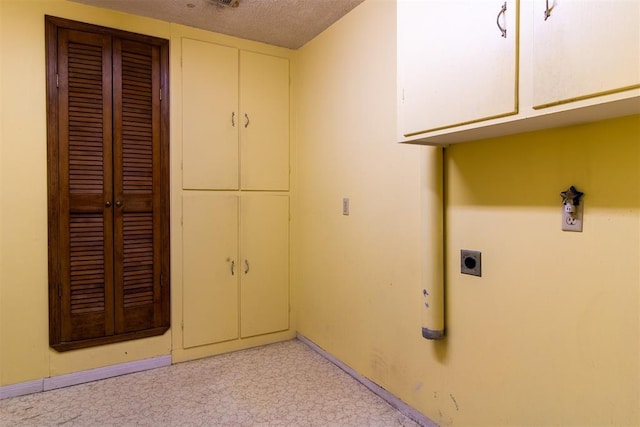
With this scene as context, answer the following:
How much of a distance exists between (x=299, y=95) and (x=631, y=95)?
8.41ft

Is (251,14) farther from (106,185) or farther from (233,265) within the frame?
(233,265)

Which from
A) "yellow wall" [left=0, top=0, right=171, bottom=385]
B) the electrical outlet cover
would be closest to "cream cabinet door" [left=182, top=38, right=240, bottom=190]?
"yellow wall" [left=0, top=0, right=171, bottom=385]

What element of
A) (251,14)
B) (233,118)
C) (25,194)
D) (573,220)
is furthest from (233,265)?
(573,220)

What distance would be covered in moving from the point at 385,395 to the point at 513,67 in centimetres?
190

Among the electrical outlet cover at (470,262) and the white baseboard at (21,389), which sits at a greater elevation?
the electrical outlet cover at (470,262)

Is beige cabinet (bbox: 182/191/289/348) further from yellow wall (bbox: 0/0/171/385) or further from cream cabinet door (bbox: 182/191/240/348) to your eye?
yellow wall (bbox: 0/0/171/385)

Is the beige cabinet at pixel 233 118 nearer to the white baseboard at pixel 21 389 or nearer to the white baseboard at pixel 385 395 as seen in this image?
the white baseboard at pixel 385 395

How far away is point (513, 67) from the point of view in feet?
3.95

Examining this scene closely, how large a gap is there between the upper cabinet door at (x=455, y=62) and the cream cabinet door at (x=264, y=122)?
1.67 metres

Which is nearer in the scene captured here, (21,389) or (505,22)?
(505,22)

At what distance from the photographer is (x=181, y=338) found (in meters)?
2.79

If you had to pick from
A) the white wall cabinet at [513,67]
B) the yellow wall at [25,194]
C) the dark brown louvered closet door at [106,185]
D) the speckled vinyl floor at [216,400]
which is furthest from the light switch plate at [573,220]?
the yellow wall at [25,194]

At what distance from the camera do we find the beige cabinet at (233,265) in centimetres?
284

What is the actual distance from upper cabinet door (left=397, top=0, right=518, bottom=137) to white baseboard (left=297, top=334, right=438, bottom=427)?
1509 millimetres
